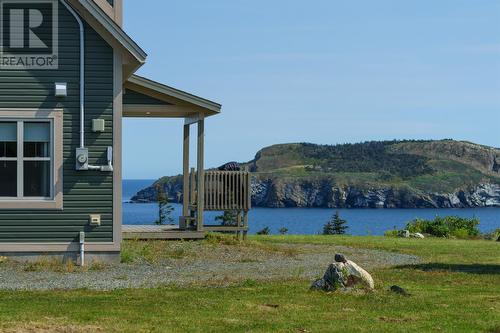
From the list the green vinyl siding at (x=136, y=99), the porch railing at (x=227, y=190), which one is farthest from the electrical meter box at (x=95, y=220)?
the porch railing at (x=227, y=190)

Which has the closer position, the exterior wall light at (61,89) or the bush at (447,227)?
the exterior wall light at (61,89)

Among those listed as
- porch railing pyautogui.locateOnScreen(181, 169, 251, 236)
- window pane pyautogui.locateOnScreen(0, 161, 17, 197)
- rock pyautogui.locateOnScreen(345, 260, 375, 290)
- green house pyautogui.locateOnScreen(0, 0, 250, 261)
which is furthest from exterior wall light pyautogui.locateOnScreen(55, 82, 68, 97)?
rock pyautogui.locateOnScreen(345, 260, 375, 290)

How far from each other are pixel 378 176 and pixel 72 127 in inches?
5852

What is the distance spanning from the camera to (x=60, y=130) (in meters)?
17.5

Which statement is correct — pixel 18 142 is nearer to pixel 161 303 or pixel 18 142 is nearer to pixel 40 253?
pixel 40 253

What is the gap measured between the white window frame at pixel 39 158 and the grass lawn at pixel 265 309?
14.2 feet

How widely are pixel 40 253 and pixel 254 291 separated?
18.5 ft

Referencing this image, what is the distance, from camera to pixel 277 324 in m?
10.8

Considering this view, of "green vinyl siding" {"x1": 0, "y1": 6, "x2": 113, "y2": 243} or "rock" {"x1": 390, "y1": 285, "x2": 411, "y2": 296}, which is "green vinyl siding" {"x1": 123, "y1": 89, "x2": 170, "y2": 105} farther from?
"rock" {"x1": 390, "y1": 285, "x2": 411, "y2": 296}

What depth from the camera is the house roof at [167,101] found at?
21.6 meters

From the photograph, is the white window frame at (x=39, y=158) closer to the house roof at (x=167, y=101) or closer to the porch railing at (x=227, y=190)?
the house roof at (x=167, y=101)

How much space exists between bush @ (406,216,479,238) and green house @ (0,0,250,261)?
15048mm

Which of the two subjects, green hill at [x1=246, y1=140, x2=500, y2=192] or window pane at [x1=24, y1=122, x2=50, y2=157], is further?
green hill at [x1=246, y1=140, x2=500, y2=192]

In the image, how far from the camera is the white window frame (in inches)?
685
